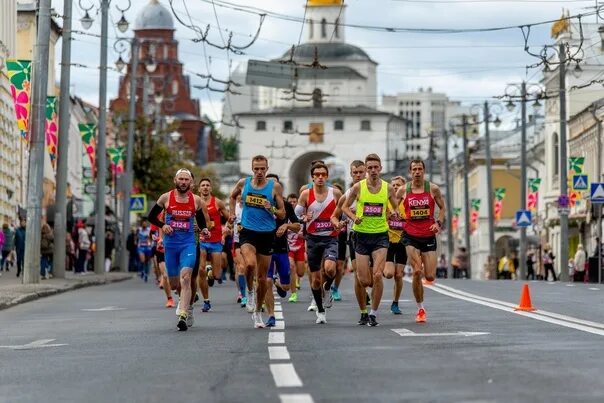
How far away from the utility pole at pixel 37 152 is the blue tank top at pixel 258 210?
18.0 meters

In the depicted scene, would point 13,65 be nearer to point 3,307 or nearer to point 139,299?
point 139,299

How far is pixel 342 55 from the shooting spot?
651ft

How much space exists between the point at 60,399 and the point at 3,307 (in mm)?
17579

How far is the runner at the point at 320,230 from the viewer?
20.7m

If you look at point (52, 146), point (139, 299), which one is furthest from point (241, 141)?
point (139, 299)

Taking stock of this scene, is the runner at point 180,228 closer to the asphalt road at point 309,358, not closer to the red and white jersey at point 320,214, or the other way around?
the asphalt road at point 309,358

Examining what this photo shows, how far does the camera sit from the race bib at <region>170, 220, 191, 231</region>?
19.6 m

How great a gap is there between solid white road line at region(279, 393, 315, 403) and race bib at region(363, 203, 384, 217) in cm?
900

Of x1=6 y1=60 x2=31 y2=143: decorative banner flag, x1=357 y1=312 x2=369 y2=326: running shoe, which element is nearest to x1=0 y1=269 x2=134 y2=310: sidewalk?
x1=6 y1=60 x2=31 y2=143: decorative banner flag

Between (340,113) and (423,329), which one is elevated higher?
(340,113)

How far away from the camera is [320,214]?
2158cm

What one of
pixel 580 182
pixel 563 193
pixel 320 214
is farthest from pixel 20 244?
pixel 320 214

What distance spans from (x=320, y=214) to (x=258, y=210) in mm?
1991

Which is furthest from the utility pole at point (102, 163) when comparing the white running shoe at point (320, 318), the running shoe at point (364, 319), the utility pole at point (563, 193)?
the running shoe at point (364, 319)
